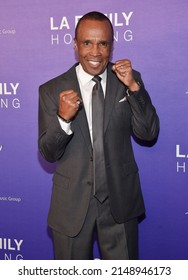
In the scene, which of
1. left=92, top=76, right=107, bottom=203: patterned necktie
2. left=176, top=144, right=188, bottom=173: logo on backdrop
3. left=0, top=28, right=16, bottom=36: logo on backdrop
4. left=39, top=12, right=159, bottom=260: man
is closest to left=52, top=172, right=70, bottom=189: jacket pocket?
left=39, top=12, right=159, bottom=260: man

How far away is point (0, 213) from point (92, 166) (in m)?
1.07

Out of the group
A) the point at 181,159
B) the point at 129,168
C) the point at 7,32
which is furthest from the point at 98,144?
the point at 7,32

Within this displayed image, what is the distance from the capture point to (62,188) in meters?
1.82

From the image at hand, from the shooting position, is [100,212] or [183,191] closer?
[100,212]

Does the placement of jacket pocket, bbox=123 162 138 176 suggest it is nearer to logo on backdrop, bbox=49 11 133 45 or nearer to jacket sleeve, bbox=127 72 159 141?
jacket sleeve, bbox=127 72 159 141

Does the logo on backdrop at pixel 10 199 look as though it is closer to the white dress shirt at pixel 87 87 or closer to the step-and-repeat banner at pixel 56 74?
the step-and-repeat banner at pixel 56 74

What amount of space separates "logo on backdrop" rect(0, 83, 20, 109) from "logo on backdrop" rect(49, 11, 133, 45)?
365mm

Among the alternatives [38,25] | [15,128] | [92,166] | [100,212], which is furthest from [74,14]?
[100,212]

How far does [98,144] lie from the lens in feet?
5.75

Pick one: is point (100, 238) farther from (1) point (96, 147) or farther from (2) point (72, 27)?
(2) point (72, 27)

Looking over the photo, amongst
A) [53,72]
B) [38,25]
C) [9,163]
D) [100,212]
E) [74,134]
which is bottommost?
[100,212]

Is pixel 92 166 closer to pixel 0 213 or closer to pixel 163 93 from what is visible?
pixel 163 93

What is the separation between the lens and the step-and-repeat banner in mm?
2109

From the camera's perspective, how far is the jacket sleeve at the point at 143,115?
1709 mm
